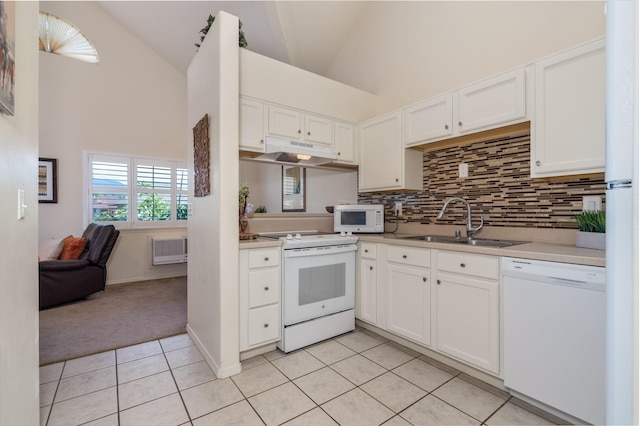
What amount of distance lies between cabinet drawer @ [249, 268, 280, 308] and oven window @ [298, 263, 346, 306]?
0.21 meters

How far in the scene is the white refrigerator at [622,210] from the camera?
57 centimetres

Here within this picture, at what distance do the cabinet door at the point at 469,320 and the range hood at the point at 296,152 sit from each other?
4.95 feet

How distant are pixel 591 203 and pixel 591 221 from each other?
0.21m

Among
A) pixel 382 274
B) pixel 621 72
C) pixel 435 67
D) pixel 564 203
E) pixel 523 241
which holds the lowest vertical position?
pixel 382 274

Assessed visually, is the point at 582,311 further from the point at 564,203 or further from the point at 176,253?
the point at 176,253

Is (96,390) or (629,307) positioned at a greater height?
(629,307)

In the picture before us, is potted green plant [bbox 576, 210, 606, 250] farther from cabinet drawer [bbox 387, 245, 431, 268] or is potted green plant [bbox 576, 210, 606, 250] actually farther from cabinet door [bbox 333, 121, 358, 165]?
cabinet door [bbox 333, 121, 358, 165]

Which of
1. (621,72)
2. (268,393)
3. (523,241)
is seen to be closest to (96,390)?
(268,393)

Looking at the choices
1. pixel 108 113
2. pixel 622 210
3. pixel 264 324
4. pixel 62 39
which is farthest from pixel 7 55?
pixel 108 113

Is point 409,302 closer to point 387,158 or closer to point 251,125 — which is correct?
point 387,158

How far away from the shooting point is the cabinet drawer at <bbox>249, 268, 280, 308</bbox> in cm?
223

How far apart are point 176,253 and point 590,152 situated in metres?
5.32

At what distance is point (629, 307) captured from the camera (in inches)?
22.9

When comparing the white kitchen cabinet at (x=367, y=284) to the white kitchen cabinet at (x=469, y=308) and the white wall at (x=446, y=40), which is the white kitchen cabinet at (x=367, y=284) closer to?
the white kitchen cabinet at (x=469, y=308)
